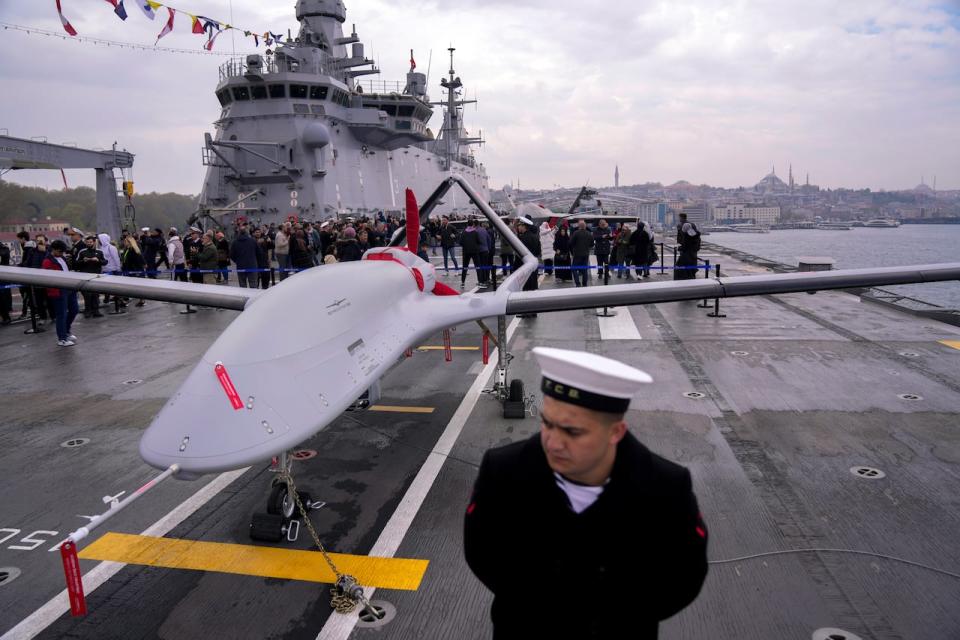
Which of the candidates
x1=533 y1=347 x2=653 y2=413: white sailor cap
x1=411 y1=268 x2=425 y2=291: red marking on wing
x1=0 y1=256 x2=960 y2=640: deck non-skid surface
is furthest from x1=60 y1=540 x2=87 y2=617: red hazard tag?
x1=411 y1=268 x2=425 y2=291: red marking on wing

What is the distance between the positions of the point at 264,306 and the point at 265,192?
31.8 meters

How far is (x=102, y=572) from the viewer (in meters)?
4.99

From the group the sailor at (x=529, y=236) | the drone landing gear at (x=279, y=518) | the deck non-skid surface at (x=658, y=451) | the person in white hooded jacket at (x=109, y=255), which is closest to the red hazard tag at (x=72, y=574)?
the deck non-skid surface at (x=658, y=451)

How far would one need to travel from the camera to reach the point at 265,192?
112ft

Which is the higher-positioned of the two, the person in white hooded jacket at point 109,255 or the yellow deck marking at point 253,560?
the person in white hooded jacket at point 109,255

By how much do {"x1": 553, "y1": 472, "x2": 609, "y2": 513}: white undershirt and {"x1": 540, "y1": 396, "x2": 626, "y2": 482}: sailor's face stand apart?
0.05 m

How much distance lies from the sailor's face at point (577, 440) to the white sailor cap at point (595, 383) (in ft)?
0.12

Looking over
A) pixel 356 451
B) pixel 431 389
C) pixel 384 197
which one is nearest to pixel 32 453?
pixel 356 451

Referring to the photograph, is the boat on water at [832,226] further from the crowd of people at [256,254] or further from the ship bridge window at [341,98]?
the crowd of people at [256,254]

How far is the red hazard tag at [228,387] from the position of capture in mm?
4188

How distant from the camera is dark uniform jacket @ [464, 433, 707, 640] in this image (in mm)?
2080

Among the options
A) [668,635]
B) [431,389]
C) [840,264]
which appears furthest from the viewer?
[840,264]

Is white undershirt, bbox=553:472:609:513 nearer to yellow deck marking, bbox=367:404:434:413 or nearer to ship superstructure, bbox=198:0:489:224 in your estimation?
yellow deck marking, bbox=367:404:434:413

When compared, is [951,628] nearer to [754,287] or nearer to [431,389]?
[754,287]
